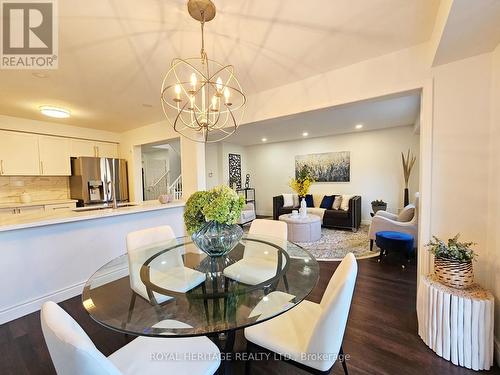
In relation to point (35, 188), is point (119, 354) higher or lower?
lower

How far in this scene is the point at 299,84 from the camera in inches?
103

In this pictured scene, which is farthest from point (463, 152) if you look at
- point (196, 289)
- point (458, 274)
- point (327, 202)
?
point (327, 202)

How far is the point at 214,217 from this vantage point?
149 centimetres

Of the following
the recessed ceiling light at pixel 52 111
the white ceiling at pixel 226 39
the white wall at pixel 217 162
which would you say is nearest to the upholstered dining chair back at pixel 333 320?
the white ceiling at pixel 226 39

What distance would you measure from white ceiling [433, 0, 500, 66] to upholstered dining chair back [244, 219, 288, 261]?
1.93 m

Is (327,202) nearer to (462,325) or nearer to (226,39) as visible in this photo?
(462,325)

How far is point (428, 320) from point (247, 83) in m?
2.80

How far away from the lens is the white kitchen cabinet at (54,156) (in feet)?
13.1

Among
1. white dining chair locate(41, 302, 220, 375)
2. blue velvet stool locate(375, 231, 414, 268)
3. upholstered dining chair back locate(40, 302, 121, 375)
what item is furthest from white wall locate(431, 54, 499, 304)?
upholstered dining chair back locate(40, 302, 121, 375)

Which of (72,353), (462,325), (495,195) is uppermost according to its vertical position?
(495,195)

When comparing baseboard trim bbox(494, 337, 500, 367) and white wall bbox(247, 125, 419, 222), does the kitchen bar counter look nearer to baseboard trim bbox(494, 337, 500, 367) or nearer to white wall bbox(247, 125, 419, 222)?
baseboard trim bbox(494, 337, 500, 367)

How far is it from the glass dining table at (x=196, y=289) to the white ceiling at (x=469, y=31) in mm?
1761

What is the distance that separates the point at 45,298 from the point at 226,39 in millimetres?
3121

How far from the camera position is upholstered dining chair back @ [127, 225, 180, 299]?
1.58 m
